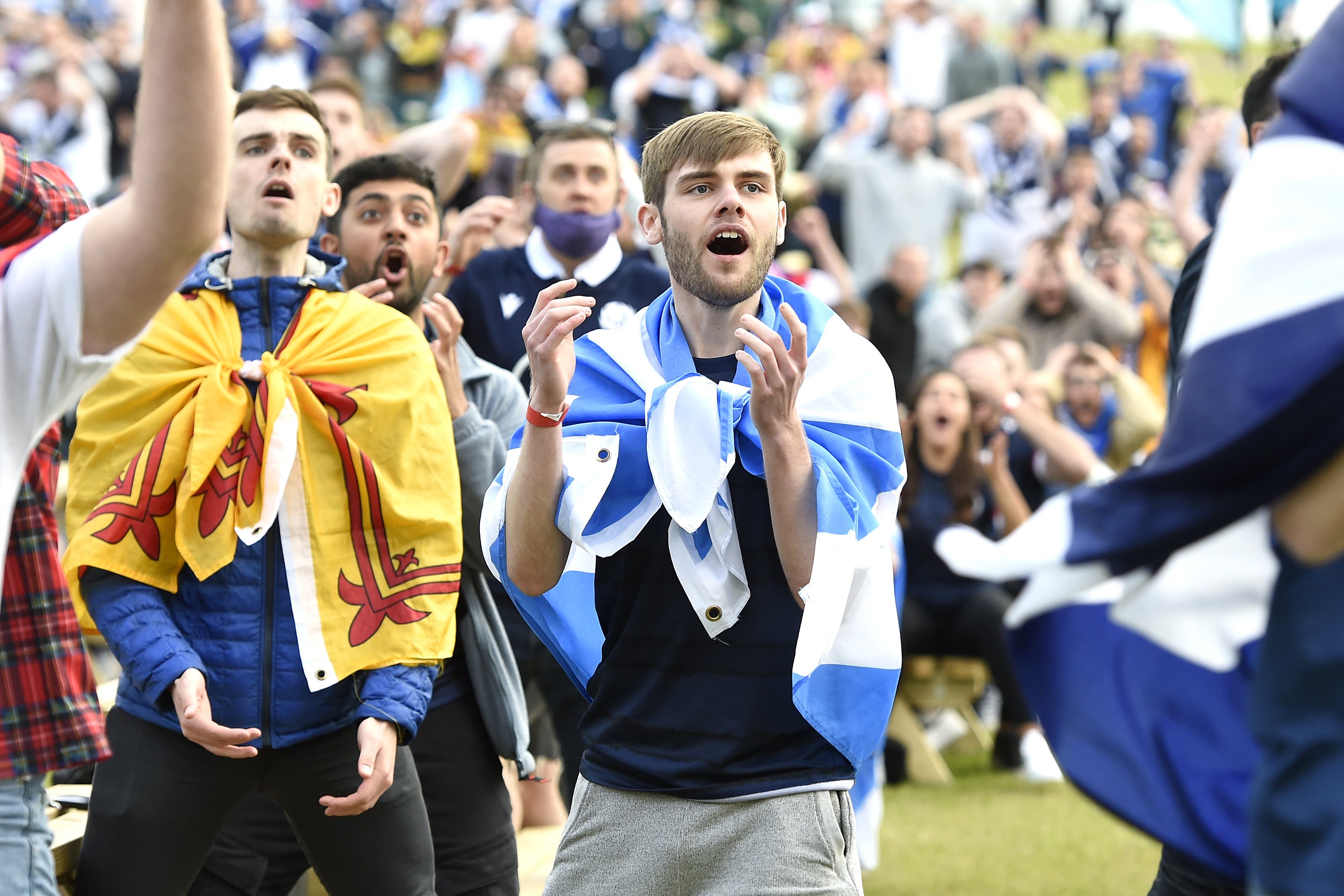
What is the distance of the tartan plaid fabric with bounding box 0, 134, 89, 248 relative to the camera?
2.61 meters

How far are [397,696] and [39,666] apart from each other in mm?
1108

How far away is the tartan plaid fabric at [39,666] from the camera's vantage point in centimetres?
262

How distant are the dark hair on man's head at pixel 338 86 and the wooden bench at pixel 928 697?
390cm

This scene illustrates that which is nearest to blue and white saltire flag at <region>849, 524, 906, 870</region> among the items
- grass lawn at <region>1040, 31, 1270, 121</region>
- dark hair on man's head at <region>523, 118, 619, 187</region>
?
dark hair on man's head at <region>523, 118, 619, 187</region>

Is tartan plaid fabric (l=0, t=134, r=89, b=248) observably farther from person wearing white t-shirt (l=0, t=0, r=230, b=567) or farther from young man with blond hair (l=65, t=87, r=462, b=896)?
young man with blond hair (l=65, t=87, r=462, b=896)

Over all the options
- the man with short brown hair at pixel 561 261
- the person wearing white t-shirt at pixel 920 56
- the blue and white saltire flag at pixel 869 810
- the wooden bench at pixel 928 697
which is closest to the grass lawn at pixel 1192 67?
the person wearing white t-shirt at pixel 920 56

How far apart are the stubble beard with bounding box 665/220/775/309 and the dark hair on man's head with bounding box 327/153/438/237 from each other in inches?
59.5

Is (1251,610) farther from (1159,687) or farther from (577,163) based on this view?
(577,163)

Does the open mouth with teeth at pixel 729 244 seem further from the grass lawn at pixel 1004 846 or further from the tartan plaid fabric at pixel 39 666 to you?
the grass lawn at pixel 1004 846

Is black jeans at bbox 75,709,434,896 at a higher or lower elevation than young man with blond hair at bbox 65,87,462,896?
lower

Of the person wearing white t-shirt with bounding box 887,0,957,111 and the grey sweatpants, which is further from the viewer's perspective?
the person wearing white t-shirt with bounding box 887,0,957,111

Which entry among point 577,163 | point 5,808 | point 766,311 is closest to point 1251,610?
point 766,311

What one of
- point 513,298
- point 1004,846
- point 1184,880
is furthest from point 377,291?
point 1004,846

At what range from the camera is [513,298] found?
18.0 ft
